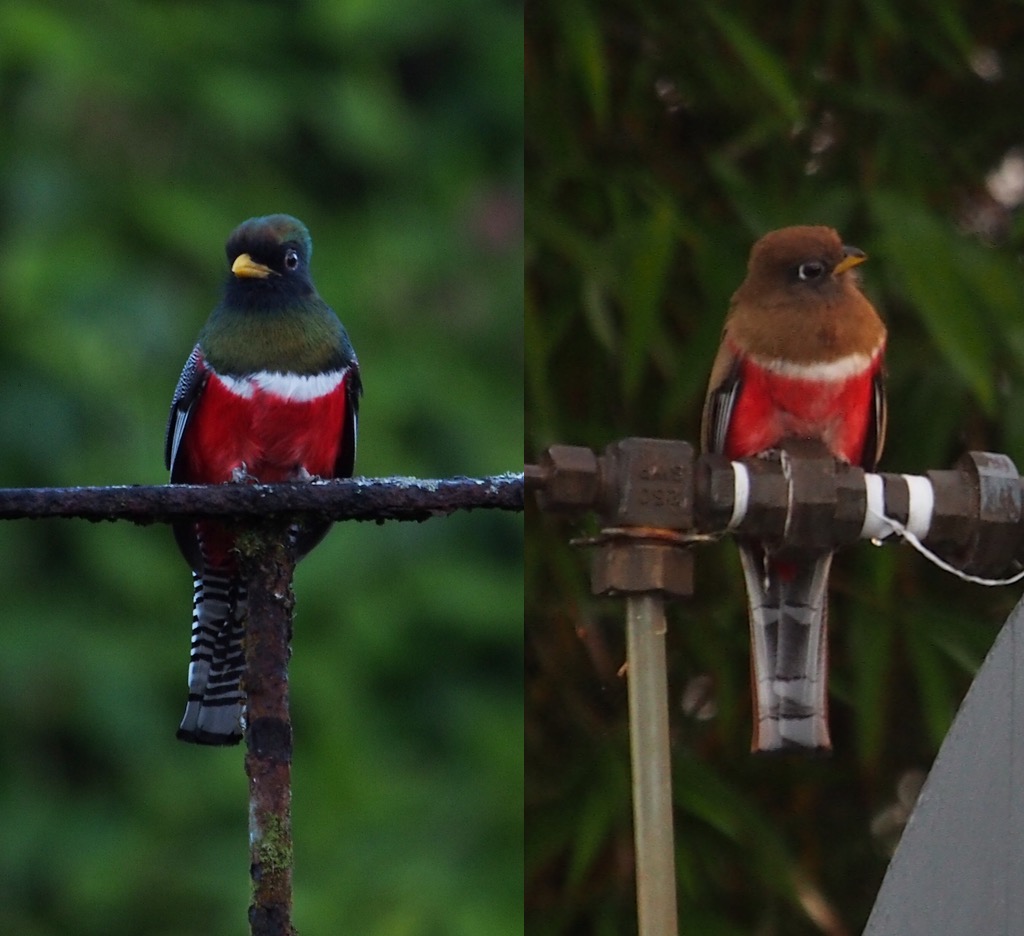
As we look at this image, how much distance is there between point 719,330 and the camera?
1.08 metres

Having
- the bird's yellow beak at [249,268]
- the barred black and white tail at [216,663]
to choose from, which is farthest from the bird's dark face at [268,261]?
the barred black and white tail at [216,663]

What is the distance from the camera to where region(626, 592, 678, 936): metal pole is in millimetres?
1051

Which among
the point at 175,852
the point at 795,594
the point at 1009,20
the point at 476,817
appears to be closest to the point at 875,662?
the point at 795,594

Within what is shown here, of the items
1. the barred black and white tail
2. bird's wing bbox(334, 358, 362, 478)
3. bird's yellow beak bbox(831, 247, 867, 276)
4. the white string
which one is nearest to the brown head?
bird's yellow beak bbox(831, 247, 867, 276)

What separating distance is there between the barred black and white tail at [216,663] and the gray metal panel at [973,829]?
0.37 metres

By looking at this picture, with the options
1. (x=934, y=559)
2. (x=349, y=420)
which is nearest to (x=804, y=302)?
(x=934, y=559)

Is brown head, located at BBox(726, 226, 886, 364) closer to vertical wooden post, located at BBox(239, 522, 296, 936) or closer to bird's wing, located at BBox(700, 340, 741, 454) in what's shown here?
bird's wing, located at BBox(700, 340, 741, 454)

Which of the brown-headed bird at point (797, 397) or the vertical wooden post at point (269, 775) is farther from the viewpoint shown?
the brown-headed bird at point (797, 397)

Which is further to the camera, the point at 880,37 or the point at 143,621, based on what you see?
the point at 143,621

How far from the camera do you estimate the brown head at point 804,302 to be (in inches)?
41.4

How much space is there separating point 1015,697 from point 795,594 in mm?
131

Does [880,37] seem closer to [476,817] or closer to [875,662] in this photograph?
[875,662]

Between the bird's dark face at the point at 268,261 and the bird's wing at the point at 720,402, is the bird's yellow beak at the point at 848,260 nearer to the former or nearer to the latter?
the bird's wing at the point at 720,402

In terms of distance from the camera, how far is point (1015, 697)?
1.03 metres
